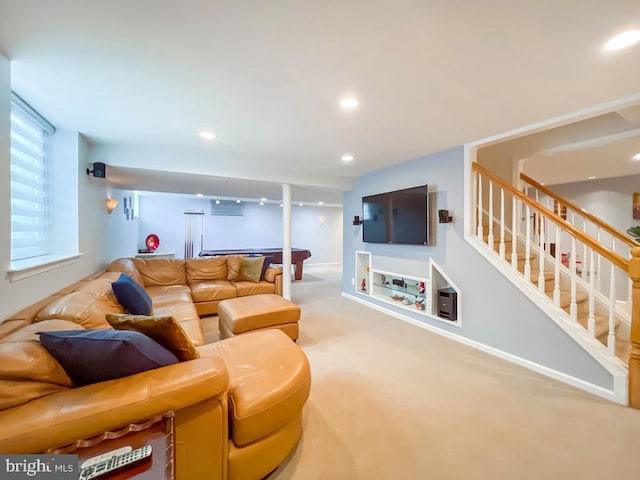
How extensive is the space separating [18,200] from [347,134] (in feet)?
9.50

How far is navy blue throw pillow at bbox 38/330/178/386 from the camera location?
109 cm

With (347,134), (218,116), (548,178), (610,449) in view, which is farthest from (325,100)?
(548,178)

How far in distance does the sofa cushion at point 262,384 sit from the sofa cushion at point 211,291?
2.28m

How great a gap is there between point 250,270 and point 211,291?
2.56 feet

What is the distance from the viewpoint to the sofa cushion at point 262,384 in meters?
1.27

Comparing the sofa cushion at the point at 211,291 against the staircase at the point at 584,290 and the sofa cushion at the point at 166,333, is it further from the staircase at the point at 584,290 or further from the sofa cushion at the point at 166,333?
the staircase at the point at 584,290

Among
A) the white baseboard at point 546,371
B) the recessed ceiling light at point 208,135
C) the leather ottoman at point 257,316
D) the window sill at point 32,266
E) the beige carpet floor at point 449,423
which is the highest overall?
the recessed ceiling light at point 208,135

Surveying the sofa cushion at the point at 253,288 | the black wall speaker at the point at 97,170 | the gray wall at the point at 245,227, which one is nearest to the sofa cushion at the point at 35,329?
the black wall speaker at the point at 97,170

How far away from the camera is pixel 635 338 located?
1967 millimetres

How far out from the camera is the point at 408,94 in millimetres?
1999

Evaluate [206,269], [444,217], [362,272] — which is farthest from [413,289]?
[206,269]

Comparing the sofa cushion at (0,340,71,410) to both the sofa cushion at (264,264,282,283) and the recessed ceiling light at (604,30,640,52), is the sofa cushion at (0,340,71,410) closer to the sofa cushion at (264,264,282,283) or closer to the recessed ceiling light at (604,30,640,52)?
the recessed ceiling light at (604,30,640,52)

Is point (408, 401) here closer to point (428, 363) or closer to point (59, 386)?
point (428, 363)

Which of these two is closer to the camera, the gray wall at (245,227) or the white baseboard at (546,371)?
the white baseboard at (546,371)
